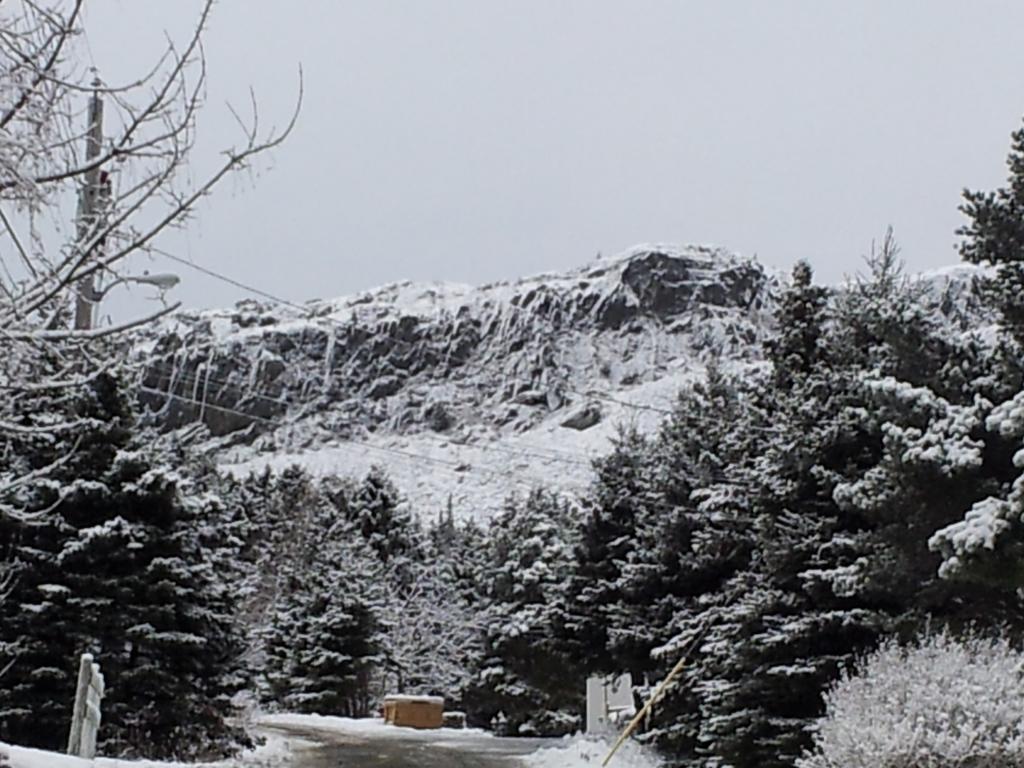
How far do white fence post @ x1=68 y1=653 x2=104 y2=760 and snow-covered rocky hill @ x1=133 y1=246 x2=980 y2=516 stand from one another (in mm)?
101670

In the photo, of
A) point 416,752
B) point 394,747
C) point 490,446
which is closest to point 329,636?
point 394,747

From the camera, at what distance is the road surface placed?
65.0ft

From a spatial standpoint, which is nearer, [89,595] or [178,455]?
[89,595]

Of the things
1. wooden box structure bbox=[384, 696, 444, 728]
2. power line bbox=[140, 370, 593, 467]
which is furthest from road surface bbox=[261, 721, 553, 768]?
power line bbox=[140, 370, 593, 467]

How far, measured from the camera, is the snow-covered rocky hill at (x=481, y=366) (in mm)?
127750

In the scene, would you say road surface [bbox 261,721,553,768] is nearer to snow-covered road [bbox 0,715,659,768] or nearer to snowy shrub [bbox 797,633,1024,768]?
snow-covered road [bbox 0,715,659,768]

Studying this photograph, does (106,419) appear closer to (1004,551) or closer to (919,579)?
(919,579)

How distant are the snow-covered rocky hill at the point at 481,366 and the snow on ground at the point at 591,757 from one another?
8941cm

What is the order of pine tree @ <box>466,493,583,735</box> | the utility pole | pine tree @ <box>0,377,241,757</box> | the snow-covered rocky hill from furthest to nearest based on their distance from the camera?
the snow-covered rocky hill < pine tree @ <box>466,493,583,735</box> < pine tree @ <box>0,377,241,757</box> < the utility pole

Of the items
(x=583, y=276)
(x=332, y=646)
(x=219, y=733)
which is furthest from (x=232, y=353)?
(x=219, y=733)

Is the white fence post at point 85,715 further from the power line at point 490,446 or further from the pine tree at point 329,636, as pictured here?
the power line at point 490,446

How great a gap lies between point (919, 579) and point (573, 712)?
22.1 metres

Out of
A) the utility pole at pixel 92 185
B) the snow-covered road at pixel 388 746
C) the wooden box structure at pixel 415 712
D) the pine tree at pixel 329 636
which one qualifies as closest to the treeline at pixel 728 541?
the utility pole at pixel 92 185

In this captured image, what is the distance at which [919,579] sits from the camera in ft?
37.2
